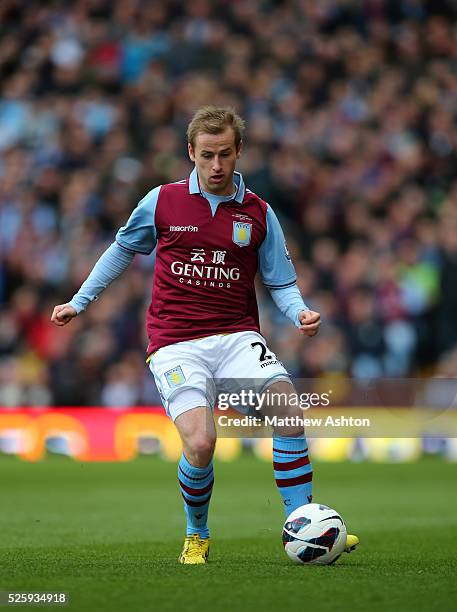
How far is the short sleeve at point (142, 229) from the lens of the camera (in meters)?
7.07

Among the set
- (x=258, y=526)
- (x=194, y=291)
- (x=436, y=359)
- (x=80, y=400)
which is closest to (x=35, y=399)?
(x=80, y=400)

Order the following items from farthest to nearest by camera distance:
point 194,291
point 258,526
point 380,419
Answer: point 380,419
point 258,526
point 194,291

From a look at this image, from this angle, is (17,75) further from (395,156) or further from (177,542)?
(177,542)

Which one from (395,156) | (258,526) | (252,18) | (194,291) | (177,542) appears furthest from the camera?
(252,18)

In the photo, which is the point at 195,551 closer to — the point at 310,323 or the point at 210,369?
the point at 210,369

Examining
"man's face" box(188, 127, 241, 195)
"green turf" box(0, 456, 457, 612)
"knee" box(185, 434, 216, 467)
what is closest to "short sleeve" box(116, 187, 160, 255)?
"man's face" box(188, 127, 241, 195)

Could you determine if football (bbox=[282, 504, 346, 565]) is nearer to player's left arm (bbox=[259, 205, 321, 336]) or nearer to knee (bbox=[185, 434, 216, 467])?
knee (bbox=[185, 434, 216, 467])

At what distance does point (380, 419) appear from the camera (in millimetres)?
11641

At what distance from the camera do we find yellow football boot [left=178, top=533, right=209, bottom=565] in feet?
22.5

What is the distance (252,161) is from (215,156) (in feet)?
35.3

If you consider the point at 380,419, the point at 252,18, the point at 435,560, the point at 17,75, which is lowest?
the point at 435,560

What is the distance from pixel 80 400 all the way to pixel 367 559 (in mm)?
9963

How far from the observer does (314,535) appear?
655 cm

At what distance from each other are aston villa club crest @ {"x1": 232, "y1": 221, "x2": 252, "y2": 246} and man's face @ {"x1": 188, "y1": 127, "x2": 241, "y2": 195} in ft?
0.72
